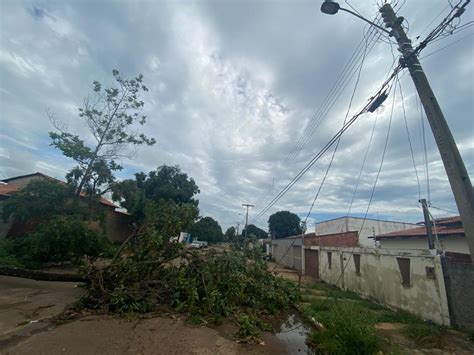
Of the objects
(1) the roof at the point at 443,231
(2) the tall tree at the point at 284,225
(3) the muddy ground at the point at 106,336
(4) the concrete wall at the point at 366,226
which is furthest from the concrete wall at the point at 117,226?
(2) the tall tree at the point at 284,225

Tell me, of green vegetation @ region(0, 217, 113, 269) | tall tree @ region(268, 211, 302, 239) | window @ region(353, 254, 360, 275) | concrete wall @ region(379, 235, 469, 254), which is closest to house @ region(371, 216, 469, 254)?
concrete wall @ region(379, 235, 469, 254)

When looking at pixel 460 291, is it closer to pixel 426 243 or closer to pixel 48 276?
pixel 426 243

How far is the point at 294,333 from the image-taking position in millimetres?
6039

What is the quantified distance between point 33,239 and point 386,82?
551 inches

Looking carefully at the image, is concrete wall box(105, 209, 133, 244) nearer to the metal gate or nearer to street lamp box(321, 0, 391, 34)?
the metal gate

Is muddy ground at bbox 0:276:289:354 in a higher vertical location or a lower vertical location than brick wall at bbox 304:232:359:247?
lower

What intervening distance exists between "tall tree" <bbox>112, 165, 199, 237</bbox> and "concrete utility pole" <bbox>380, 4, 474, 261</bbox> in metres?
7.14

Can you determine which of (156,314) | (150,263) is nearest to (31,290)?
(150,263)

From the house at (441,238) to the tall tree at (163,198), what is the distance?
427 inches

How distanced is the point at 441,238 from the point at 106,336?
589 inches

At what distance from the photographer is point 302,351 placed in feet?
16.5

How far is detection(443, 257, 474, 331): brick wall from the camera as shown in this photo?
6.19 meters

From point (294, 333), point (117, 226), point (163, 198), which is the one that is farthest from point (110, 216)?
point (294, 333)

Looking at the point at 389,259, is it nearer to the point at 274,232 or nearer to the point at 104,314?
the point at 104,314
